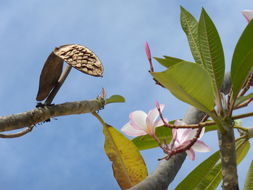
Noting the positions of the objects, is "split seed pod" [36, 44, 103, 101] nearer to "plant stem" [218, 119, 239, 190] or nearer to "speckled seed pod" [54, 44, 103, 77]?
"speckled seed pod" [54, 44, 103, 77]

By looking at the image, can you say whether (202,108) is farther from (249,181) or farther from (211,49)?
(249,181)

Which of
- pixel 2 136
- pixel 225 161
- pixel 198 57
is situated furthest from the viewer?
pixel 2 136

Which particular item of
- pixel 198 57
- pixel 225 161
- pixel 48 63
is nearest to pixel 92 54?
pixel 48 63

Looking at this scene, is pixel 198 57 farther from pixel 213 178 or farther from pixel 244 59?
pixel 213 178

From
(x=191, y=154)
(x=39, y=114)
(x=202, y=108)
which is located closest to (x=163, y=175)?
(x=191, y=154)

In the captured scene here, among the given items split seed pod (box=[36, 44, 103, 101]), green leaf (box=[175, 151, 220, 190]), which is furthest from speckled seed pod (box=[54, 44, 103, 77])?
green leaf (box=[175, 151, 220, 190])

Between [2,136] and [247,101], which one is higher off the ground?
[2,136]

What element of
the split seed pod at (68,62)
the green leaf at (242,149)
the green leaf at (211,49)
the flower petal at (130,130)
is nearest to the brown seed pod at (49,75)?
the split seed pod at (68,62)
